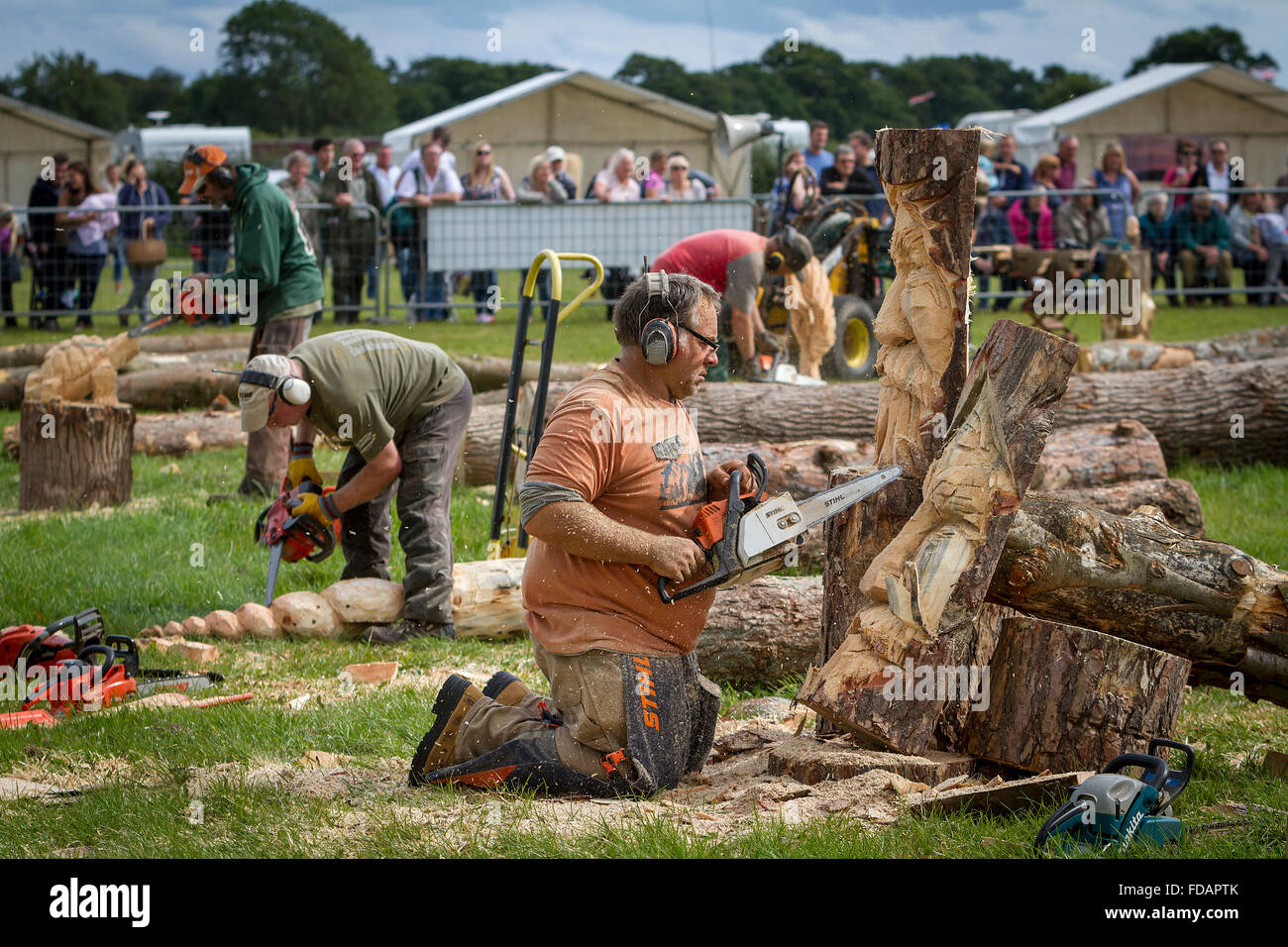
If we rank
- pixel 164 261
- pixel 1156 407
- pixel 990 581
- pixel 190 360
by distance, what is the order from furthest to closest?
pixel 164 261 → pixel 190 360 → pixel 1156 407 → pixel 990 581

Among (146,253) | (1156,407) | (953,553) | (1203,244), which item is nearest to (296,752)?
(953,553)

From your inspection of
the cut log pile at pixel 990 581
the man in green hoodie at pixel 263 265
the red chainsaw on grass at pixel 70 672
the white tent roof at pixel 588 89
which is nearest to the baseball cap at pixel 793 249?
the man in green hoodie at pixel 263 265

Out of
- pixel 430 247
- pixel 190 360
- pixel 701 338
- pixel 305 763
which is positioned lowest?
pixel 305 763

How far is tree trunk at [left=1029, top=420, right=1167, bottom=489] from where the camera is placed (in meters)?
6.95

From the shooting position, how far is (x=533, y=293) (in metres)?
6.04

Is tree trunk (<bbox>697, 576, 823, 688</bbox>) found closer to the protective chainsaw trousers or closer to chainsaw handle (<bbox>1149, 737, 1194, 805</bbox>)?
the protective chainsaw trousers

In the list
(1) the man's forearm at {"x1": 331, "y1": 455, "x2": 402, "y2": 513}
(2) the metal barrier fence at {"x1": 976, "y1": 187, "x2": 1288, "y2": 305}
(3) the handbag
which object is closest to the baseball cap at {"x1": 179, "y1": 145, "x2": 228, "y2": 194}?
(1) the man's forearm at {"x1": 331, "y1": 455, "x2": 402, "y2": 513}

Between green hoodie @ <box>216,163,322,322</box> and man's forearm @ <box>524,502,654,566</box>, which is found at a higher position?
green hoodie @ <box>216,163,322,322</box>

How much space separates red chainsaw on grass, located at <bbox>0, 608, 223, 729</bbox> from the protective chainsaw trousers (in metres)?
1.65

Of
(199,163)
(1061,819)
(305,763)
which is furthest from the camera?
(199,163)

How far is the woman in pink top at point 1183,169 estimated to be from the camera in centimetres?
1603

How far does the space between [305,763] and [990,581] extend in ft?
7.53

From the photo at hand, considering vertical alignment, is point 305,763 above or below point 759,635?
below

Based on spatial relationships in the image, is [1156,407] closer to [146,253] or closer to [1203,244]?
[1203,244]
